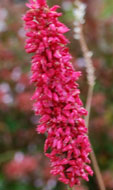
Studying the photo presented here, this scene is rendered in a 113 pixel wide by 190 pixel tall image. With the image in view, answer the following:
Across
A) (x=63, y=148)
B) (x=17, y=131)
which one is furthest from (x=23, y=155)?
(x=63, y=148)

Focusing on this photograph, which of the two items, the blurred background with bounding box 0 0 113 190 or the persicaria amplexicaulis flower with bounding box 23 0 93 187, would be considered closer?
the persicaria amplexicaulis flower with bounding box 23 0 93 187

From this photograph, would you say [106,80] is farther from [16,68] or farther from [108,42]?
[16,68]

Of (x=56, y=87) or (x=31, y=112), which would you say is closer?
(x=56, y=87)

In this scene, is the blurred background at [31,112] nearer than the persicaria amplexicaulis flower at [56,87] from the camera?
No
